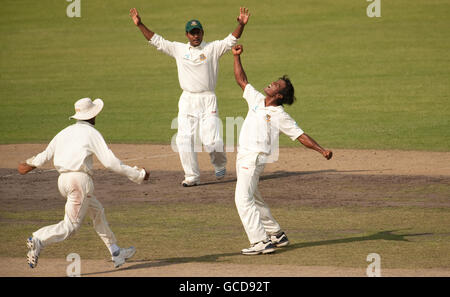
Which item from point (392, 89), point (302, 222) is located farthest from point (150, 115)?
point (302, 222)

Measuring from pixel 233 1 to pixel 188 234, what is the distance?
101 ft

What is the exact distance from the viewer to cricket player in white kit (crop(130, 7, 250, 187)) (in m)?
15.1

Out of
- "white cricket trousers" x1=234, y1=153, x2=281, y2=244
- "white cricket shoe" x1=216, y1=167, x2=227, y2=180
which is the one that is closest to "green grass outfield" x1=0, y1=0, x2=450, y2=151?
"white cricket shoe" x1=216, y1=167, x2=227, y2=180

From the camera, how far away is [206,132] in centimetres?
1526

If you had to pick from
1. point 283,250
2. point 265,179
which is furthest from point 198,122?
point 283,250

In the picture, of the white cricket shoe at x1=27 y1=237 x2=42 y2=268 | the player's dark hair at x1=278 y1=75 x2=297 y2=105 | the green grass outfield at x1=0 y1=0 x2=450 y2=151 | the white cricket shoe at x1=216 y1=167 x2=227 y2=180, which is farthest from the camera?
the green grass outfield at x1=0 y1=0 x2=450 y2=151

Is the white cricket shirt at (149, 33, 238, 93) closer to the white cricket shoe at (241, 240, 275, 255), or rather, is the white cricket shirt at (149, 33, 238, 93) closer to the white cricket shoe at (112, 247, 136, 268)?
the white cricket shoe at (241, 240, 275, 255)

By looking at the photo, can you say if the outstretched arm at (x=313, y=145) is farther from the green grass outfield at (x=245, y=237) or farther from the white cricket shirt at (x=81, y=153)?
the white cricket shirt at (x=81, y=153)

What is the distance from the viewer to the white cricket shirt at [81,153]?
381 inches

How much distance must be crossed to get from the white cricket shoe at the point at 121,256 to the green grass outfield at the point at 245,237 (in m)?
0.47

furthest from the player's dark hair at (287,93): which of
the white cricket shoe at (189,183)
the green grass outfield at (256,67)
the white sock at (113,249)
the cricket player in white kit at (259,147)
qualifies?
the green grass outfield at (256,67)

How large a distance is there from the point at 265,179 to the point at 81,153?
648 cm

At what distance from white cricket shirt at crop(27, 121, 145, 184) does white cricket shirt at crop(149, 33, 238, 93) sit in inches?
214

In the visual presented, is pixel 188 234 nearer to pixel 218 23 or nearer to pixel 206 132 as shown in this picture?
pixel 206 132
